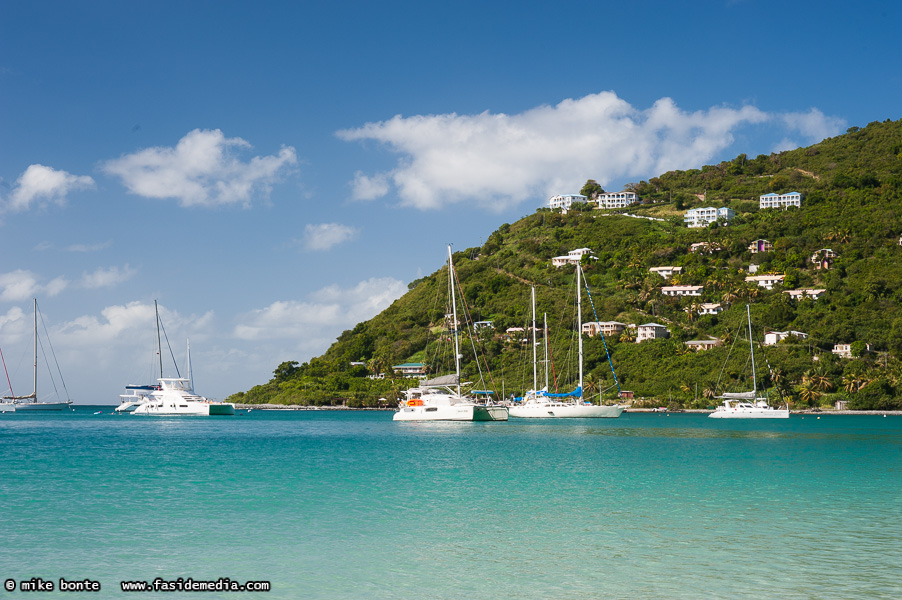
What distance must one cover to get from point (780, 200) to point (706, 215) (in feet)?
52.2

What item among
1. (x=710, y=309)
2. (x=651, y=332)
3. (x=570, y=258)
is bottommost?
(x=651, y=332)

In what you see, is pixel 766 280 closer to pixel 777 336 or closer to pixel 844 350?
pixel 777 336

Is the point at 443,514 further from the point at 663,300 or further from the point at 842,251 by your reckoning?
the point at 842,251

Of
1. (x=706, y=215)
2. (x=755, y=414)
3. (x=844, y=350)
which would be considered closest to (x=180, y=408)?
(x=755, y=414)

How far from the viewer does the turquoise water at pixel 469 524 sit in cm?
1274

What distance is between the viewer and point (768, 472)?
29.0 m

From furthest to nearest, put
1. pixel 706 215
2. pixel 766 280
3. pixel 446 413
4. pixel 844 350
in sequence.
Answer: pixel 706 215 → pixel 766 280 → pixel 844 350 → pixel 446 413

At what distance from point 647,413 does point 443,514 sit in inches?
3229

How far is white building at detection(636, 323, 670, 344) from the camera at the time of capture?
11912 cm

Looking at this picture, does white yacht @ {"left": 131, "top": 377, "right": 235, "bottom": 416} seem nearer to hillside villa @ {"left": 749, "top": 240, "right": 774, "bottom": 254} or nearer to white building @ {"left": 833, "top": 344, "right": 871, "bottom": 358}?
white building @ {"left": 833, "top": 344, "right": 871, "bottom": 358}

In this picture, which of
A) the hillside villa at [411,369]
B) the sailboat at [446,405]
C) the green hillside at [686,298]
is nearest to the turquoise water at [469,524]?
the sailboat at [446,405]

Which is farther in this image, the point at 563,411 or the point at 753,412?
the point at 753,412

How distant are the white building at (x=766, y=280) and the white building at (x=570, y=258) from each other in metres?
33.8

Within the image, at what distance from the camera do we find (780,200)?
552 ft
